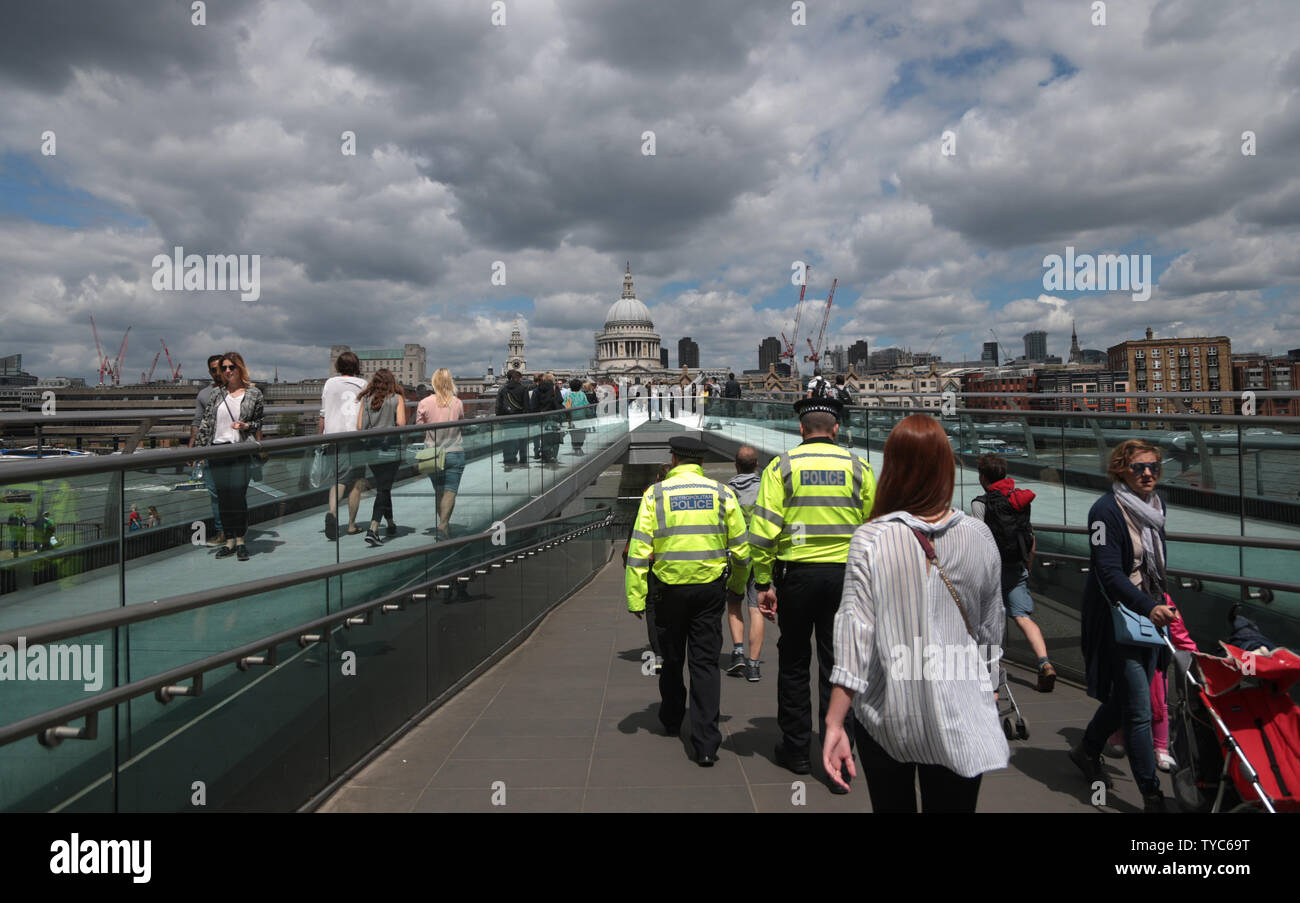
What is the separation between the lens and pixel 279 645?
4.78 metres

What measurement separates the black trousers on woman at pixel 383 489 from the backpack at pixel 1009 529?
14.5 ft

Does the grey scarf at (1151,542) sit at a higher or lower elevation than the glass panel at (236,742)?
higher

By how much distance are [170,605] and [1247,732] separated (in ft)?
15.4

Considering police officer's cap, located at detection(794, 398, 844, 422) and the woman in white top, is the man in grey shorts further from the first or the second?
the woman in white top

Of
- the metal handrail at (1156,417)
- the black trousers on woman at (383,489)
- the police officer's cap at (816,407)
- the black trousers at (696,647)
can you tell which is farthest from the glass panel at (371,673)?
the metal handrail at (1156,417)

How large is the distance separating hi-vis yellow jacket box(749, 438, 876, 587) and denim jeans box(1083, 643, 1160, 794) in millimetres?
1556

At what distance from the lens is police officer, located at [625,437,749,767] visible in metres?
5.79

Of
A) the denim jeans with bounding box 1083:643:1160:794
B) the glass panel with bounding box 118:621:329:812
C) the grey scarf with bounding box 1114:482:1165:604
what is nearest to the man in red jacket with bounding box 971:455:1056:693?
the denim jeans with bounding box 1083:643:1160:794

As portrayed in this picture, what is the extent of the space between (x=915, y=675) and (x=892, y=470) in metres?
0.66

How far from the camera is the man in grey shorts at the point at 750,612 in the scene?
302 inches

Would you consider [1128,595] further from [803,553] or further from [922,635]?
[922,635]

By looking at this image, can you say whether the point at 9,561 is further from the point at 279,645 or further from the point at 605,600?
the point at 605,600

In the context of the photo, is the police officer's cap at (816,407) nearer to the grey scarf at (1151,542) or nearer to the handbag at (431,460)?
the grey scarf at (1151,542)
